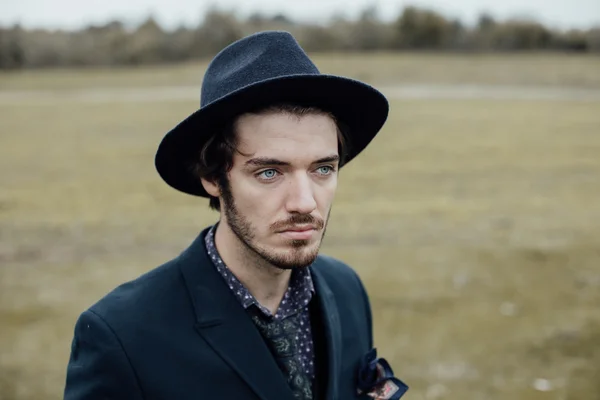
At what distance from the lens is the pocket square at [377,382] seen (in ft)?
7.66

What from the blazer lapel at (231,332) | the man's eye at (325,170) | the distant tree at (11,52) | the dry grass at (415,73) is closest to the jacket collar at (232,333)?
the blazer lapel at (231,332)

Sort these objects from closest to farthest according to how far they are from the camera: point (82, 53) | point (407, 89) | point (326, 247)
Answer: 1. point (326, 247)
2. point (407, 89)
3. point (82, 53)

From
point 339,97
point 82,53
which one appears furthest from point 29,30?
point 339,97

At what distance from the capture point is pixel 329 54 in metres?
48.6

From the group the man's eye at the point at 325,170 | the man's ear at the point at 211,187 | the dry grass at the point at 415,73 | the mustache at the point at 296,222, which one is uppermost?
the man's eye at the point at 325,170

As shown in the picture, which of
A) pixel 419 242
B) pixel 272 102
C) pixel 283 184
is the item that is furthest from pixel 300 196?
pixel 419 242

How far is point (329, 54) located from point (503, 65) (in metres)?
12.6

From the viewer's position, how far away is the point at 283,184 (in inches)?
80.7

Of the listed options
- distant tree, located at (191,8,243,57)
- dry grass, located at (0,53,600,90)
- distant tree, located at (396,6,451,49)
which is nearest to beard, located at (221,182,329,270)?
dry grass, located at (0,53,600,90)

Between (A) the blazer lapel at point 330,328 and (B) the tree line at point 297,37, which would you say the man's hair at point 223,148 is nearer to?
(A) the blazer lapel at point 330,328

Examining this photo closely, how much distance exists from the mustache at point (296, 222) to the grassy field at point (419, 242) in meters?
3.81

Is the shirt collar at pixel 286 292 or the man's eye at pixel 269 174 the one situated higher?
the man's eye at pixel 269 174

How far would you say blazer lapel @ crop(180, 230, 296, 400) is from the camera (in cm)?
201

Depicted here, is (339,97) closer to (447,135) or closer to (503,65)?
(447,135)
